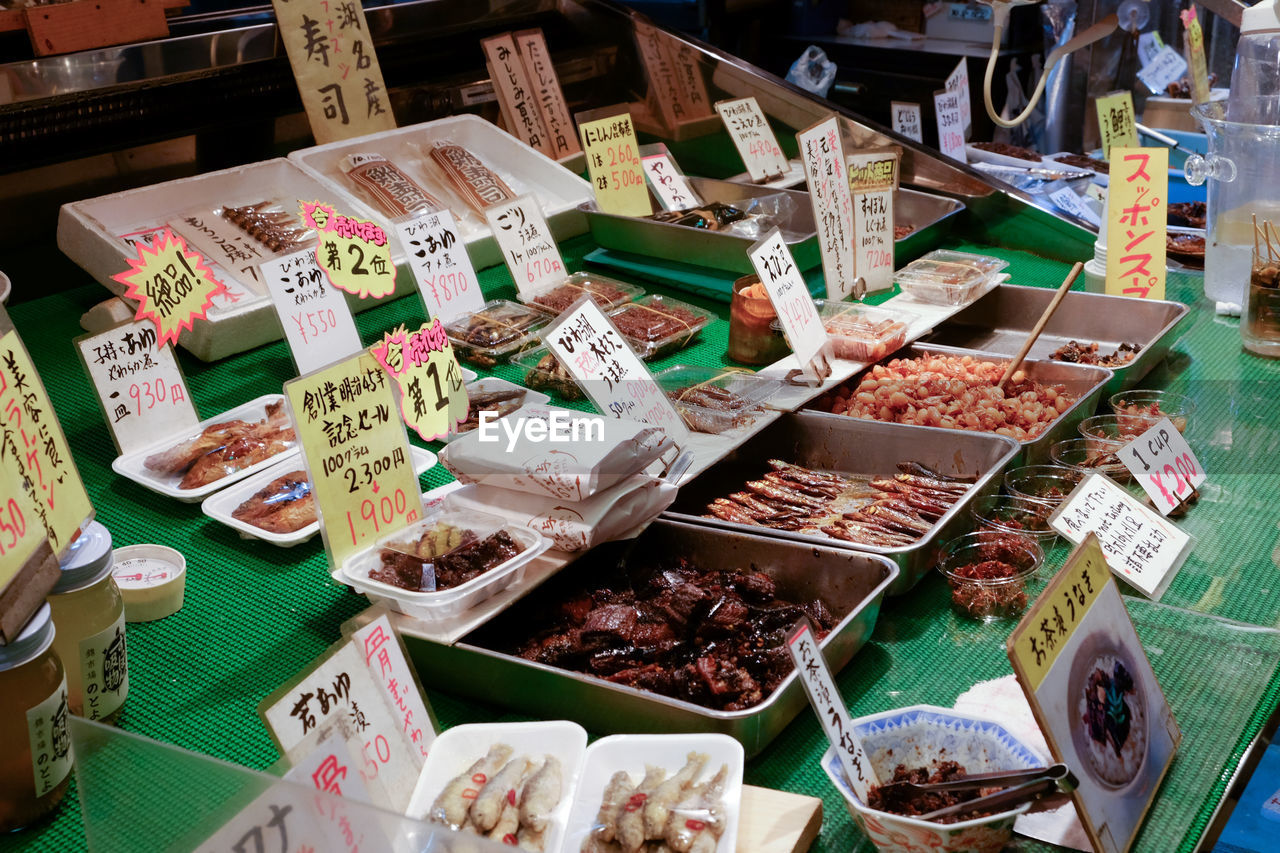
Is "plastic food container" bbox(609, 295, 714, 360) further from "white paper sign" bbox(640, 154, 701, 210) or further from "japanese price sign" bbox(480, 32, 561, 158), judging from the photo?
"japanese price sign" bbox(480, 32, 561, 158)

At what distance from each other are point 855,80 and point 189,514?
5.80 m

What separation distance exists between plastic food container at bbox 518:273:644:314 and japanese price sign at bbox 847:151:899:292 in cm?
73

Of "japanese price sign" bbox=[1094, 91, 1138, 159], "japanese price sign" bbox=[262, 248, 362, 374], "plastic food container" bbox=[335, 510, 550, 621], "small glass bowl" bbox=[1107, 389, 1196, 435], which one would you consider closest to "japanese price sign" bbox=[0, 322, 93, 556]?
"plastic food container" bbox=[335, 510, 550, 621]

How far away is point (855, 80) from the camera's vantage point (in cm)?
723

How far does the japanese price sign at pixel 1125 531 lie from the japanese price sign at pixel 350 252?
172 centimetres

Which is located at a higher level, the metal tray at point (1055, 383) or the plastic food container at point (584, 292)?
the plastic food container at point (584, 292)

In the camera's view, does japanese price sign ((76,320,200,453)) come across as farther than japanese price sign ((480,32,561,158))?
No

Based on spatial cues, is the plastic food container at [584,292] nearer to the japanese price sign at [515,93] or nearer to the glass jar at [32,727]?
the japanese price sign at [515,93]

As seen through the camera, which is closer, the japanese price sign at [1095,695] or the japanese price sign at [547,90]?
the japanese price sign at [1095,695]

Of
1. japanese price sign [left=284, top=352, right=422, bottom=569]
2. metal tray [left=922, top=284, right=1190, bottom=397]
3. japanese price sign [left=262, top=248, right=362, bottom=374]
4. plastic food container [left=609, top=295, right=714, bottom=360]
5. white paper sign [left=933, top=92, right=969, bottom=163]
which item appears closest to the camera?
japanese price sign [left=284, top=352, right=422, bottom=569]

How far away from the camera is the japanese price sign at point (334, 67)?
3.68 meters

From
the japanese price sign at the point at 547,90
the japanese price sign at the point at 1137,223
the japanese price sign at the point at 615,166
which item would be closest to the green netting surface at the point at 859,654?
the japanese price sign at the point at 1137,223

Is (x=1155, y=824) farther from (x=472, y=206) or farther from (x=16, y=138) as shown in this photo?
(x=16, y=138)

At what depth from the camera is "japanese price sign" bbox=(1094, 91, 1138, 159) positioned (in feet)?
15.1
